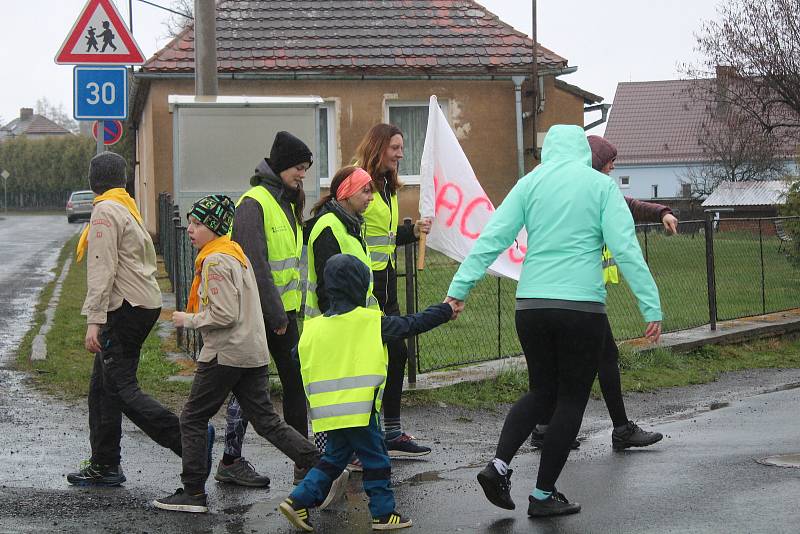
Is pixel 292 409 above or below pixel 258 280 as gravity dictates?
below

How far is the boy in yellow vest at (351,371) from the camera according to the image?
534 cm

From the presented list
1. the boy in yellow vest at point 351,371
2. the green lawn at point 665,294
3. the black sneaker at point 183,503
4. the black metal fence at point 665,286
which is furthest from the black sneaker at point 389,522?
the green lawn at point 665,294

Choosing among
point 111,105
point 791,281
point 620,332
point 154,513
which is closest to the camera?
point 154,513

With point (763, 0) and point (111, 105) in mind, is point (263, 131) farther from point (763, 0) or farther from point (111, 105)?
point (763, 0)

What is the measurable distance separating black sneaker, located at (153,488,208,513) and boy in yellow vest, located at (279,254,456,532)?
0.61 metres

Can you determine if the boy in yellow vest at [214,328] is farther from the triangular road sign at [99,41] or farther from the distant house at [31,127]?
the distant house at [31,127]

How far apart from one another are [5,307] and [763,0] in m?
18.8

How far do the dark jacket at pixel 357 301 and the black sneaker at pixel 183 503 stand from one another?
1216mm

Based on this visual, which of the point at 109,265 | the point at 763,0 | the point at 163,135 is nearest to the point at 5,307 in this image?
the point at 163,135

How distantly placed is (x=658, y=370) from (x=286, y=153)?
534cm

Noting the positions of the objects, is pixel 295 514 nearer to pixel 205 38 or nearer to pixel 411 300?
pixel 411 300

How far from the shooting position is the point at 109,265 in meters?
6.13

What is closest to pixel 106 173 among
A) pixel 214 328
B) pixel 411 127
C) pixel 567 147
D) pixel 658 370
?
pixel 214 328

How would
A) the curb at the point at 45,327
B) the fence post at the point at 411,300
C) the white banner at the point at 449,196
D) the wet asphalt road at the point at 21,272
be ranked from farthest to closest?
the wet asphalt road at the point at 21,272 → the curb at the point at 45,327 → the fence post at the point at 411,300 → the white banner at the point at 449,196
